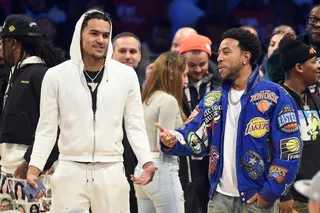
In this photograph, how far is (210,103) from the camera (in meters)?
6.59

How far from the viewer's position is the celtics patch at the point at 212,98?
21.6 ft

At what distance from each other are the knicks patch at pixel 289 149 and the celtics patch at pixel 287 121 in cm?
7

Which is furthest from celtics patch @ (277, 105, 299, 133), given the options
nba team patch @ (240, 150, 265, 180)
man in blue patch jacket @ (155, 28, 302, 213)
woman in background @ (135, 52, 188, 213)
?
woman in background @ (135, 52, 188, 213)

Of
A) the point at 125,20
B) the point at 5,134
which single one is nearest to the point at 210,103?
the point at 5,134

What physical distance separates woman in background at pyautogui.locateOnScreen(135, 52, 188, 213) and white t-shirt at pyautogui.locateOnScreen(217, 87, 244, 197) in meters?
1.30

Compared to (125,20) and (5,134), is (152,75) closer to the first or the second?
(5,134)

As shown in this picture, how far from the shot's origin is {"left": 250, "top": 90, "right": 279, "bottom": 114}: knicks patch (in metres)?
6.37

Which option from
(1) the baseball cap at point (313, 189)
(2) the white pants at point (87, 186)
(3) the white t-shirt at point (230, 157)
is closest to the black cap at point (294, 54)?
(3) the white t-shirt at point (230, 157)

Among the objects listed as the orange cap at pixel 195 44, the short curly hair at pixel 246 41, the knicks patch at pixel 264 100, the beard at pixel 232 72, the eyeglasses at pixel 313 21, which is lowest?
Answer: the knicks patch at pixel 264 100

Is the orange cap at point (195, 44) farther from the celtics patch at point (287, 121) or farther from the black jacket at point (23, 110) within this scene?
the celtics patch at point (287, 121)

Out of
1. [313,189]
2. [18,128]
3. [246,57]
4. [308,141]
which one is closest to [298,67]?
[308,141]

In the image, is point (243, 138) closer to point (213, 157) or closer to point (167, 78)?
point (213, 157)

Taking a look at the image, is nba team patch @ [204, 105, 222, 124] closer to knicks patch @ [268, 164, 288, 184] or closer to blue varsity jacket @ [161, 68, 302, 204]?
Result: blue varsity jacket @ [161, 68, 302, 204]

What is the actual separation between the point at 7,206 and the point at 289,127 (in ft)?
8.51
